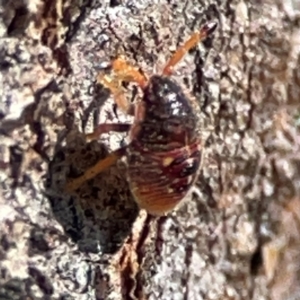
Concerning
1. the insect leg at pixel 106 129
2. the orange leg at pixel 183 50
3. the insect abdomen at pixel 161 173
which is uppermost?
the orange leg at pixel 183 50

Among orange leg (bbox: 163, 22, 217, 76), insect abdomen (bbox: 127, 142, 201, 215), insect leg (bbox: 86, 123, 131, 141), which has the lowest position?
insect abdomen (bbox: 127, 142, 201, 215)

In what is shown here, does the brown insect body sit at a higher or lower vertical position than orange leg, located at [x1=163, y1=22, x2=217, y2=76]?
lower

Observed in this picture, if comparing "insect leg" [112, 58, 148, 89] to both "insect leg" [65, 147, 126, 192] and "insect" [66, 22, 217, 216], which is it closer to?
"insect" [66, 22, 217, 216]

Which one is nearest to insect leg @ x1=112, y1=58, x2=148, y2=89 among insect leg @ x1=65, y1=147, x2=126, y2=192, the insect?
the insect

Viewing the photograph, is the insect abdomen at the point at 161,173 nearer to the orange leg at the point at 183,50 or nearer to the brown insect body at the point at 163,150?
the brown insect body at the point at 163,150

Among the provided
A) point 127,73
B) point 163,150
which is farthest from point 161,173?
point 127,73

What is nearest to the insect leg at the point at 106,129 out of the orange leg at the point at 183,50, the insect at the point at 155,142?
the insect at the point at 155,142

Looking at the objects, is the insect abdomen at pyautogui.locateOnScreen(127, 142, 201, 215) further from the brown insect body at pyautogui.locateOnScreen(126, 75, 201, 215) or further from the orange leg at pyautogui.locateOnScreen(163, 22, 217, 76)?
the orange leg at pyautogui.locateOnScreen(163, 22, 217, 76)

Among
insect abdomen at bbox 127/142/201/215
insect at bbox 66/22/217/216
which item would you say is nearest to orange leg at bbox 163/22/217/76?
insect at bbox 66/22/217/216
